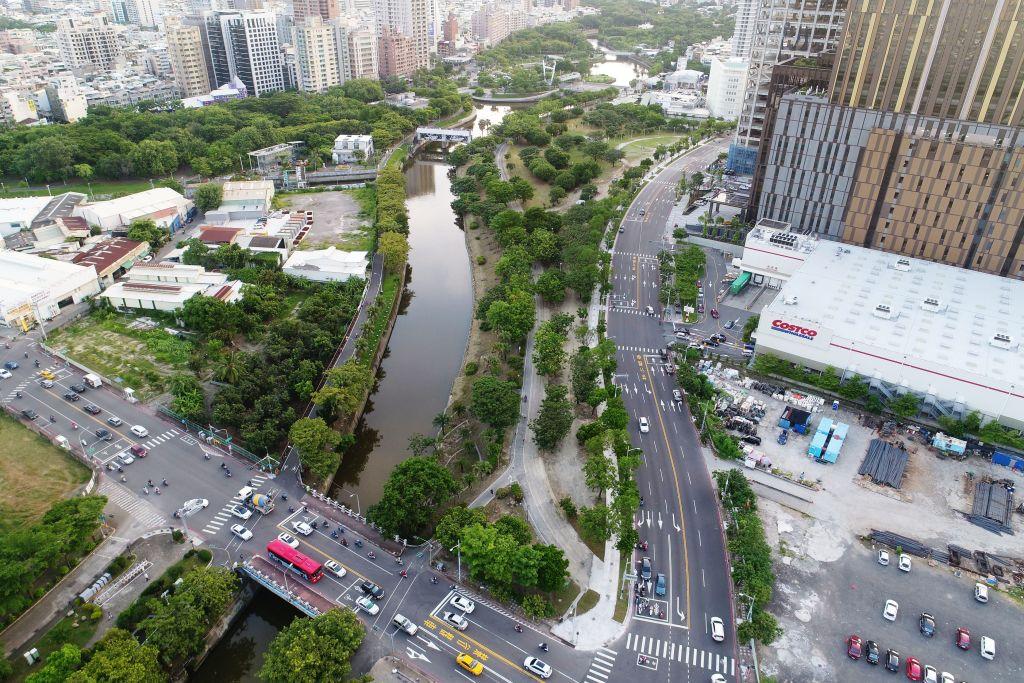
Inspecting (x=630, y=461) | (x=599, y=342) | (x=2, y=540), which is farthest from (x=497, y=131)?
(x=2, y=540)

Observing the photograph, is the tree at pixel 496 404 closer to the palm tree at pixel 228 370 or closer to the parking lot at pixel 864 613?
the parking lot at pixel 864 613

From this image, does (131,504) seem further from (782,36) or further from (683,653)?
(782,36)

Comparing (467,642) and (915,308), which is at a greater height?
(915,308)

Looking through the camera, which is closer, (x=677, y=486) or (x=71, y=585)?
(x=71, y=585)

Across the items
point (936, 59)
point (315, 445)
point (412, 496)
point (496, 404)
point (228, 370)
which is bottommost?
point (315, 445)

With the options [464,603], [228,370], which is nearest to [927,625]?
[464,603]

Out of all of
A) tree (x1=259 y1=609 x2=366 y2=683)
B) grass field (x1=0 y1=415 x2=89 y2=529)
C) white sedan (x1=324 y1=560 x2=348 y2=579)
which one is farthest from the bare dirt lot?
tree (x1=259 y1=609 x2=366 y2=683)

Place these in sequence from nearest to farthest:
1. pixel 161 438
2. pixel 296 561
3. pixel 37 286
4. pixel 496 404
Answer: pixel 296 561 < pixel 496 404 < pixel 161 438 < pixel 37 286

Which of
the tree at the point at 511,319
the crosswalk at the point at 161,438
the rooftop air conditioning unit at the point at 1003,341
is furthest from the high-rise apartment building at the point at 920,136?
the crosswalk at the point at 161,438
